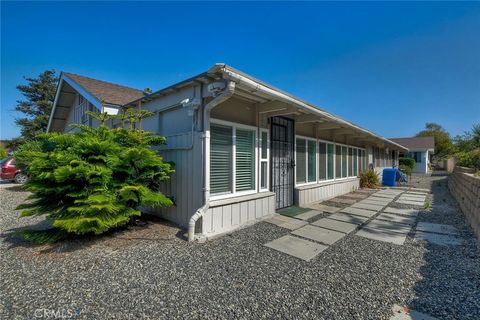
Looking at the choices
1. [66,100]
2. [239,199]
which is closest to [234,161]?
[239,199]

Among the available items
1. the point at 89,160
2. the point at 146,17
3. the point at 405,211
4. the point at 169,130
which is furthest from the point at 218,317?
the point at 146,17

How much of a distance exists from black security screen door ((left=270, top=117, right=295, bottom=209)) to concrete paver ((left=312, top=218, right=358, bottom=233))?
1303mm

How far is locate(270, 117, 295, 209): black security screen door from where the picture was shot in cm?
586

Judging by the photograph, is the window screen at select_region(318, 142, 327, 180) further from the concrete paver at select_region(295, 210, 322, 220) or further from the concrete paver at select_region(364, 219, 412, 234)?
the concrete paver at select_region(364, 219, 412, 234)

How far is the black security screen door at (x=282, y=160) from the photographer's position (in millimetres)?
5855

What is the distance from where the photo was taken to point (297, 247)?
144 inches

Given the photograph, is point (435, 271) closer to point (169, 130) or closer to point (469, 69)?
point (169, 130)

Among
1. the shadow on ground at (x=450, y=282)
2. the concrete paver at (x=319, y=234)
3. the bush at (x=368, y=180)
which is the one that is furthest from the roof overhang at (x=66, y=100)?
the bush at (x=368, y=180)

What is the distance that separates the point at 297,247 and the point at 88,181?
3.67 metres

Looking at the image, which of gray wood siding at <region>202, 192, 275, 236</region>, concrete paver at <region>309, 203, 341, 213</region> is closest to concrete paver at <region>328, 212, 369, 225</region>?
concrete paver at <region>309, 203, 341, 213</region>

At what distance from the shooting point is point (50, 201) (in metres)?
3.64

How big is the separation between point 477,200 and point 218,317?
19.2ft

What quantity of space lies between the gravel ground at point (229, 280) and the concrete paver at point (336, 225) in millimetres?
776

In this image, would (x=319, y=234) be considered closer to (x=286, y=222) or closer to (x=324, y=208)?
(x=286, y=222)
